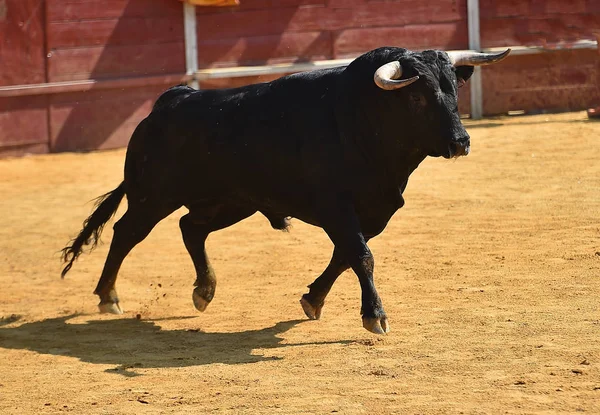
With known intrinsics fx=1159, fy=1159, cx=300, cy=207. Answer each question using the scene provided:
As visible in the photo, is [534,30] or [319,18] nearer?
[319,18]

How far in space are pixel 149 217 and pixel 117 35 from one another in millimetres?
5958

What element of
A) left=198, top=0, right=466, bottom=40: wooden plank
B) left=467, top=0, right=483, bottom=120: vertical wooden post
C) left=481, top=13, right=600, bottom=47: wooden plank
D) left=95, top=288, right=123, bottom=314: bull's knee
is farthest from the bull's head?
left=481, top=13, right=600, bottom=47: wooden plank

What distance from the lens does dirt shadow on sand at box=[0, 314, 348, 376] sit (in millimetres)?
5559

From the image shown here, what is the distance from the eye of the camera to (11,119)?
11.9 m

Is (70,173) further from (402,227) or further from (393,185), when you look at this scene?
(393,185)

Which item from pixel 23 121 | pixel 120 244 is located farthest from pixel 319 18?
pixel 120 244

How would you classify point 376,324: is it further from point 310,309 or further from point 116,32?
point 116,32

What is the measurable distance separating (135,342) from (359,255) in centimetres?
131

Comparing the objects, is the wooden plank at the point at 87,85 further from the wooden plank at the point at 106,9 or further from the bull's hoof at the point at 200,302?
the bull's hoof at the point at 200,302

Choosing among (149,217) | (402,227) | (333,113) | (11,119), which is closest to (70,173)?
(11,119)

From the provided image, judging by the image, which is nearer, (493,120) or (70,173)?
(70,173)

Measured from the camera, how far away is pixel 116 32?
12.2 meters

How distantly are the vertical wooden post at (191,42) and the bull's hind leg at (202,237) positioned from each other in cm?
567

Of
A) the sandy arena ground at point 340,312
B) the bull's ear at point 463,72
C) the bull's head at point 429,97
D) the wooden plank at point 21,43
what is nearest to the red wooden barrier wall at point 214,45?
the wooden plank at point 21,43
